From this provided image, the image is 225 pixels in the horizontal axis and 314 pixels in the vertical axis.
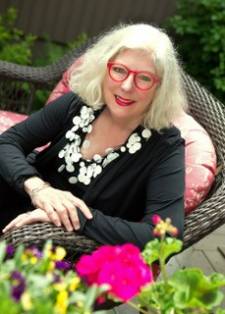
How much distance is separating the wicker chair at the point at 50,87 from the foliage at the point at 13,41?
1.00 meters

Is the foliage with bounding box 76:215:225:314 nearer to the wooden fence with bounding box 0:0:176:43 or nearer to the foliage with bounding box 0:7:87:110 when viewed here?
the foliage with bounding box 0:7:87:110

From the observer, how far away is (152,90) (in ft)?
6.44

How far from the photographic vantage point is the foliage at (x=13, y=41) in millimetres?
4762

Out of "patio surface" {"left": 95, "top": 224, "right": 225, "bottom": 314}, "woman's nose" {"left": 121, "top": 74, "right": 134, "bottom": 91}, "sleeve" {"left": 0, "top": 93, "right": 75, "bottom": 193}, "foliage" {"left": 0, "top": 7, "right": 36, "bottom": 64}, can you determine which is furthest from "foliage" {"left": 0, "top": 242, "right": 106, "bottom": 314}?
"foliage" {"left": 0, "top": 7, "right": 36, "bottom": 64}

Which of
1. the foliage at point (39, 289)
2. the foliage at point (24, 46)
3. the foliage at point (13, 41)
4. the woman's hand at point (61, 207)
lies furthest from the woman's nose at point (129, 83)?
the foliage at point (13, 41)

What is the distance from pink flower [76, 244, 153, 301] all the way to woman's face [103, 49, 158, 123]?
3.11 ft

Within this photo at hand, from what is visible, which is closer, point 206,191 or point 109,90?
point 109,90

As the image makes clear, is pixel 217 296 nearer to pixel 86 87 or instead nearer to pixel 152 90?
pixel 152 90

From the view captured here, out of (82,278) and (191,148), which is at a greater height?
(82,278)

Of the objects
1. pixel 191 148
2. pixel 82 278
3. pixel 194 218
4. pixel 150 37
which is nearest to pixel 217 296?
pixel 82 278

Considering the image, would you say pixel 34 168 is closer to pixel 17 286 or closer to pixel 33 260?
pixel 33 260

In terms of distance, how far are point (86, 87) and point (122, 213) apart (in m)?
0.52

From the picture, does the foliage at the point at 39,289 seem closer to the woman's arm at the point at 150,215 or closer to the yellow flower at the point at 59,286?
the yellow flower at the point at 59,286

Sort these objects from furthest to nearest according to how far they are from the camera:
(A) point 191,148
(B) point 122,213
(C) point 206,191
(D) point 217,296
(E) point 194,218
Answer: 1. (A) point 191,148
2. (C) point 206,191
3. (B) point 122,213
4. (E) point 194,218
5. (D) point 217,296
